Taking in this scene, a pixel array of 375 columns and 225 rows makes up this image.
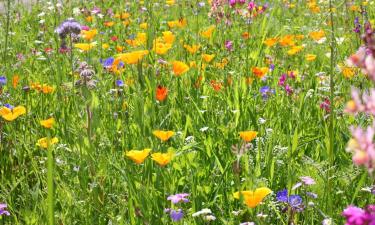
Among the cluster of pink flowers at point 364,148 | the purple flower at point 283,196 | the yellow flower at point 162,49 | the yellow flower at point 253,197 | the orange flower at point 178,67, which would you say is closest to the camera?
the cluster of pink flowers at point 364,148

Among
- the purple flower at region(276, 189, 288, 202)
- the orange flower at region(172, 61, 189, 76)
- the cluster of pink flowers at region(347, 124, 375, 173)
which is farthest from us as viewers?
the orange flower at region(172, 61, 189, 76)

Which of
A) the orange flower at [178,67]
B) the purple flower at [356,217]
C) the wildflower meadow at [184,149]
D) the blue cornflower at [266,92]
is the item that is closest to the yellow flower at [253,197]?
the wildflower meadow at [184,149]

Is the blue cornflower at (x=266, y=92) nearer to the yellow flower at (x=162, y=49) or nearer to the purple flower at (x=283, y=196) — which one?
the yellow flower at (x=162, y=49)

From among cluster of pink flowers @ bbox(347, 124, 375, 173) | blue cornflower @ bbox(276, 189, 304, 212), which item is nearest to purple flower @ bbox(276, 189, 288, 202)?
blue cornflower @ bbox(276, 189, 304, 212)

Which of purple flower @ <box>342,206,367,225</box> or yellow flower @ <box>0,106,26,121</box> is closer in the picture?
purple flower @ <box>342,206,367,225</box>

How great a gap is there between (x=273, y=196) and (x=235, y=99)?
0.58 m

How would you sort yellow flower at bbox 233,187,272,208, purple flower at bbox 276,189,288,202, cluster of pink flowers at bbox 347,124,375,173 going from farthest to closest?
purple flower at bbox 276,189,288,202
yellow flower at bbox 233,187,272,208
cluster of pink flowers at bbox 347,124,375,173

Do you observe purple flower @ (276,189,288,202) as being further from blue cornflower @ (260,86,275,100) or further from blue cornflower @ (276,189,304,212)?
blue cornflower @ (260,86,275,100)

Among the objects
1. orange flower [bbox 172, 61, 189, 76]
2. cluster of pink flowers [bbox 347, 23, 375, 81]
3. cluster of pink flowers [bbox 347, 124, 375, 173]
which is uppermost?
cluster of pink flowers [bbox 347, 23, 375, 81]

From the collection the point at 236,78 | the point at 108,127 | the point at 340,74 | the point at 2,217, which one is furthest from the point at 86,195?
the point at 340,74

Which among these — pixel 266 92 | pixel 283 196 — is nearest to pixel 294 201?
pixel 283 196

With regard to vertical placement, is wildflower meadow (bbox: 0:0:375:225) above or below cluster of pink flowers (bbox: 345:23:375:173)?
below

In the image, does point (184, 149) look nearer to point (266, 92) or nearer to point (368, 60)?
point (266, 92)

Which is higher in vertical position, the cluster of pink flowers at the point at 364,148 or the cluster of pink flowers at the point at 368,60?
the cluster of pink flowers at the point at 368,60
